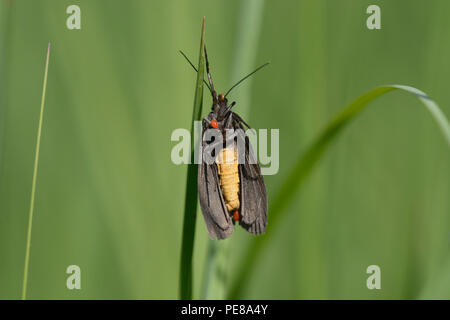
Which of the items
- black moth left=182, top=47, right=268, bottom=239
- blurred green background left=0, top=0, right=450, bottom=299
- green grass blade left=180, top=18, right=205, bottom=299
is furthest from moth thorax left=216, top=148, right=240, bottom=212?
green grass blade left=180, top=18, right=205, bottom=299

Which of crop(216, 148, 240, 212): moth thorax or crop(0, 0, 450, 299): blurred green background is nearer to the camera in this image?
crop(216, 148, 240, 212): moth thorax

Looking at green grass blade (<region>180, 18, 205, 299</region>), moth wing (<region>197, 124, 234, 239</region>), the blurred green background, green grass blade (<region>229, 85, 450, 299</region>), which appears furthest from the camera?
the blurred green background

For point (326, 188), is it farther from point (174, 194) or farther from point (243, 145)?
point (174, 194)

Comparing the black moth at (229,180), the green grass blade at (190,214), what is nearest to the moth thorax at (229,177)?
the black moth at (229,180)

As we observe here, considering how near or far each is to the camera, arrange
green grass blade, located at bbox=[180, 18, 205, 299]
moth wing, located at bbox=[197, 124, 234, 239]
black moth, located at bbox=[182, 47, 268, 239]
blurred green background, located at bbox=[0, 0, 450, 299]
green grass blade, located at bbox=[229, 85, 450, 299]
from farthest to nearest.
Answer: blurred green background, located at bbox=[0, 0, 450, 299], black moth, located at bbox=[182, 47, 268, 239], moth wing, located at bbox=[197, 124, 234, 239], green grass blade, located at bbox=[229, 85, 450, 299], green grass blade, located at bbox=[180, 18, 205, 299]

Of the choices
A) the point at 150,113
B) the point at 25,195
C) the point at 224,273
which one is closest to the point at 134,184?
the point at 150,113

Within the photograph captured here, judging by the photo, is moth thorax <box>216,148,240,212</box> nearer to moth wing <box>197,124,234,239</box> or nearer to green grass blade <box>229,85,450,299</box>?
moth wing <box>197,124,234,239</box>

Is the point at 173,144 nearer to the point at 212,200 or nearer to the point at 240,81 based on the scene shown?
the point at 212,200

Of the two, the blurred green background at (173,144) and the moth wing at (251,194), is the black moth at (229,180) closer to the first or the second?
the moth wing at (251,194)
